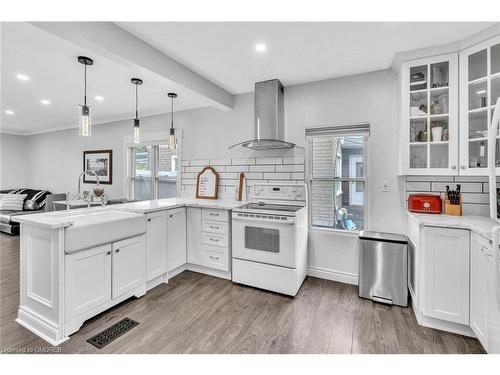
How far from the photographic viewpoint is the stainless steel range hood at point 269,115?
2.99 m

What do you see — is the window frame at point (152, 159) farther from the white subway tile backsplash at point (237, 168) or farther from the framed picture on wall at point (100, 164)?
the white subway tile backsplash at point (237, 168)

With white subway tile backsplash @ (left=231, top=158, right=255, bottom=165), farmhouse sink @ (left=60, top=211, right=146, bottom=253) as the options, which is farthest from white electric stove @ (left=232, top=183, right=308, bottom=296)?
farmhouse sink @ (left=60, top=211, right=146, bottom=253)

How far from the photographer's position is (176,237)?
299 centimetres

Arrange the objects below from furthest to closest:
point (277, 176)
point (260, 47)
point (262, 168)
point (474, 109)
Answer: point (262, 168) → point (277, 176) → point (260, 47) → point (474, 109)

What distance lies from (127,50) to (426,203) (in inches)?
119

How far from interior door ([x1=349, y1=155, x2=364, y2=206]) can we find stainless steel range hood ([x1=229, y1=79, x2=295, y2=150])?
0.75 m

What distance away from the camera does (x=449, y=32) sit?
79.3 inches

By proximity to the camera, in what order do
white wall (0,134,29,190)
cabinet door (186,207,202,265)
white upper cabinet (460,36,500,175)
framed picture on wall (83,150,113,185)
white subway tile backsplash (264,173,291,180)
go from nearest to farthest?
white upper cabinet (460,36,500,175) < cabinet door (186,207,202,265) < white subway tile backsplash (264,173,291,180) < framed picture on wall (83,150,113,185) < white wall (0,134,29,190)

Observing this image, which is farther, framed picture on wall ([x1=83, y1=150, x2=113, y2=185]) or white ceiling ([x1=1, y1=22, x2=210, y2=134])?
framed picture on wall ([x1=83, y1=150, x2=113, y2=185])

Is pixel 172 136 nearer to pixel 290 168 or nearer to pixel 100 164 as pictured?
pixel 290 168

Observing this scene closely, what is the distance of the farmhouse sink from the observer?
6.06ft

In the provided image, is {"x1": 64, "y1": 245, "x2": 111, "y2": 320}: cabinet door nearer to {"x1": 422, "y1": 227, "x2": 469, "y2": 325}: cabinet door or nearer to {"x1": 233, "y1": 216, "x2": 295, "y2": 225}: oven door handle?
{"x1": 233, "y1": 216, "x2": 295, "y2": 225}: oven door handle

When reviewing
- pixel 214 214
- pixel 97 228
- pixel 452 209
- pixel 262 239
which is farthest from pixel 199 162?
pixel 452 209
